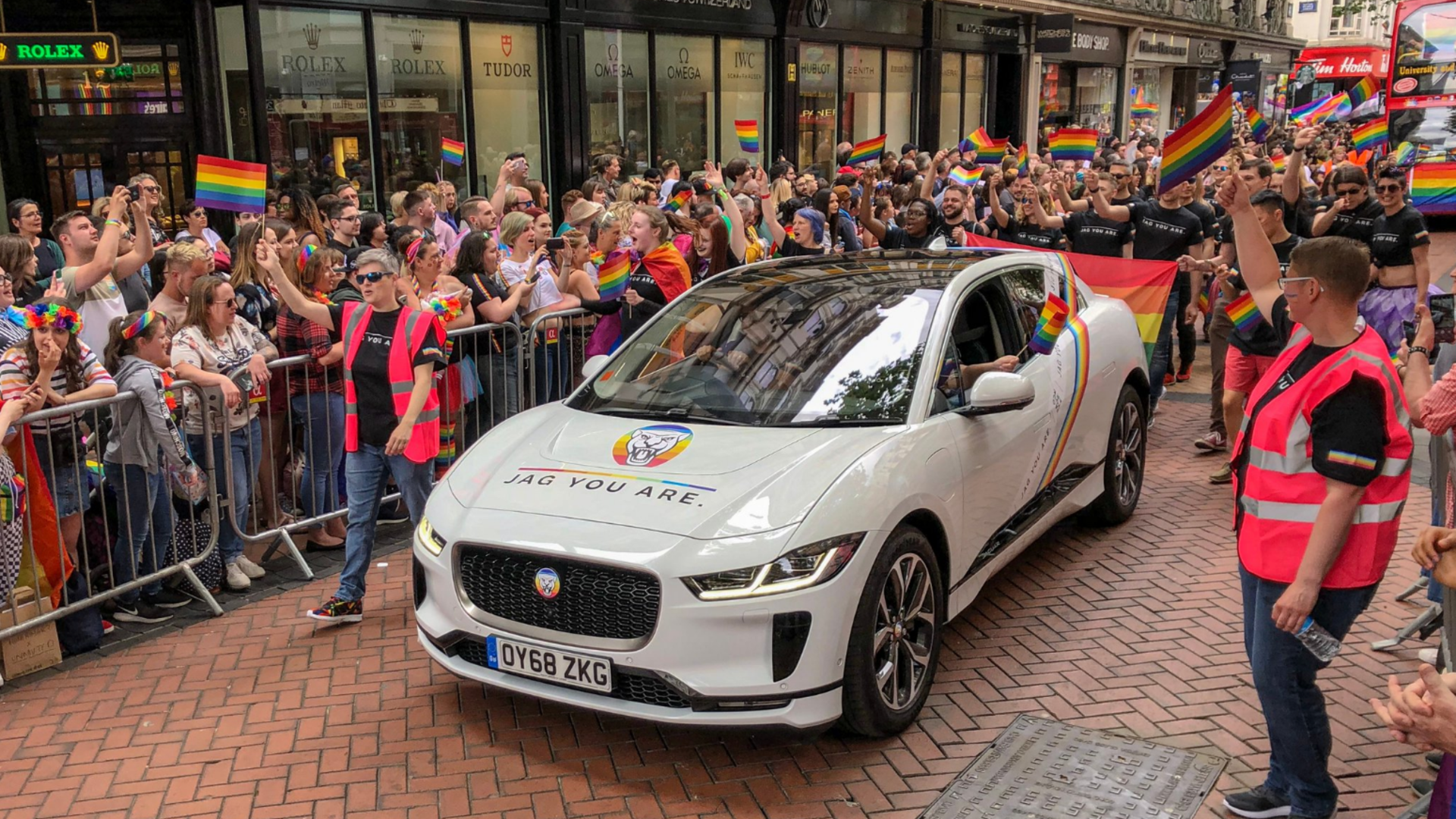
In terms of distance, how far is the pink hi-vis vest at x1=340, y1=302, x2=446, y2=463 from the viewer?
584 centimetres

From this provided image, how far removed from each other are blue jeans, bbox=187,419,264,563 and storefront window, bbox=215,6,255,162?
6.31m

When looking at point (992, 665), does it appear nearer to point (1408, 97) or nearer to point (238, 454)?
point (238, 454)

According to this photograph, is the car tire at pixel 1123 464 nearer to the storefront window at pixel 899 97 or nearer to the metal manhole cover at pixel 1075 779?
the metal manhole cover at pixel 1075 779

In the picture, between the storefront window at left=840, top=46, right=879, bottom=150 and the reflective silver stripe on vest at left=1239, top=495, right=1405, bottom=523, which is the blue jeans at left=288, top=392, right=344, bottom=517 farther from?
the storefront window at left=840, top=46, right=879, bottom=150

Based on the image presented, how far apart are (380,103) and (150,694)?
32.6ft

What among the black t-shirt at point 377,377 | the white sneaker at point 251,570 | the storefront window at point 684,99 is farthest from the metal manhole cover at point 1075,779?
the storefront window at point 684,99

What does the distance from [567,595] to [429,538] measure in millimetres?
795

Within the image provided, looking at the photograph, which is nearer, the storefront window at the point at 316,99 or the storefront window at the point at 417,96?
the storefront window at the point at 316,99

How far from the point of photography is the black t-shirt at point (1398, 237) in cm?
846

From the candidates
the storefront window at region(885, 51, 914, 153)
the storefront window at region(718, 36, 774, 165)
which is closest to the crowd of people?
the storefront window at region(718, 36, 774, 165)

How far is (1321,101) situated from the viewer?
19.0m

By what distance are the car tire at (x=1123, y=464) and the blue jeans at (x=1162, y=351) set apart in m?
1.92

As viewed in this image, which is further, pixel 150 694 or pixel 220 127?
pixel 220 127

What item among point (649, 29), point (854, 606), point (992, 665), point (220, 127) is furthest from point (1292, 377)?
point (649, 29)
